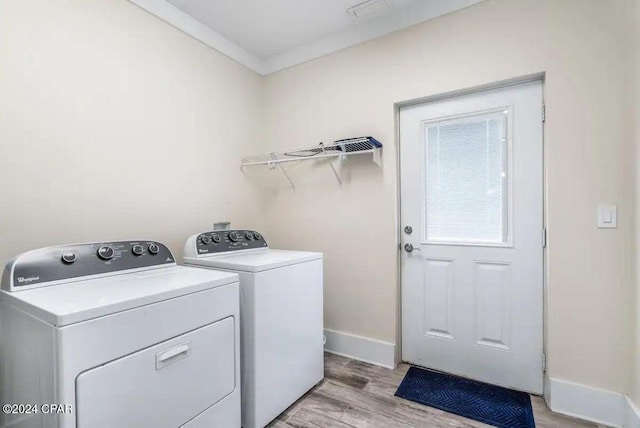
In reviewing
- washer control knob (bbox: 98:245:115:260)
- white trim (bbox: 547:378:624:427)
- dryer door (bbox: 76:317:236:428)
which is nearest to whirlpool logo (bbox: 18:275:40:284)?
washer control knob (bbox: 98:245:115:260)

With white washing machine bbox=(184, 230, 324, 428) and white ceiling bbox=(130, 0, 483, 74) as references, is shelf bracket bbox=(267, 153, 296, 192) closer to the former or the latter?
white washing machine bbox=(184, 230, 324, 428)

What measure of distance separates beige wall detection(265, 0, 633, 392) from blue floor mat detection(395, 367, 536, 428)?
286 millimetres

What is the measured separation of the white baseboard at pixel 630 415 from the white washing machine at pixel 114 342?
1902mm

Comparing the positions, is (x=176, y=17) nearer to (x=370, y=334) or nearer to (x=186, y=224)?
(x=186, y=224)

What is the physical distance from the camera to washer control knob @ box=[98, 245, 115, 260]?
1.45 m

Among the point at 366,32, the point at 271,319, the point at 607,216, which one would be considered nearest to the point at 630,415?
the point at 607,216

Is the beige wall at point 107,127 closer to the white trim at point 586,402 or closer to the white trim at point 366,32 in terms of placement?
the white trim at point 366,32

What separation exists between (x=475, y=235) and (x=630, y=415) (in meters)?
1.13

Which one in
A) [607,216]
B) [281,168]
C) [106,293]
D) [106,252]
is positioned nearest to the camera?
[106,293]

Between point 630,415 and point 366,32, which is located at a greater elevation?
point 366,32

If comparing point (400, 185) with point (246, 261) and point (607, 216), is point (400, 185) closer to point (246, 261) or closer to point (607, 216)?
point (607, 216)

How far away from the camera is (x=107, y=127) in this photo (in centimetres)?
178

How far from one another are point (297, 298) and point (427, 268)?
3.27ft

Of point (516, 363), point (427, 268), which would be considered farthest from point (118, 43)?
point (516, 363)
